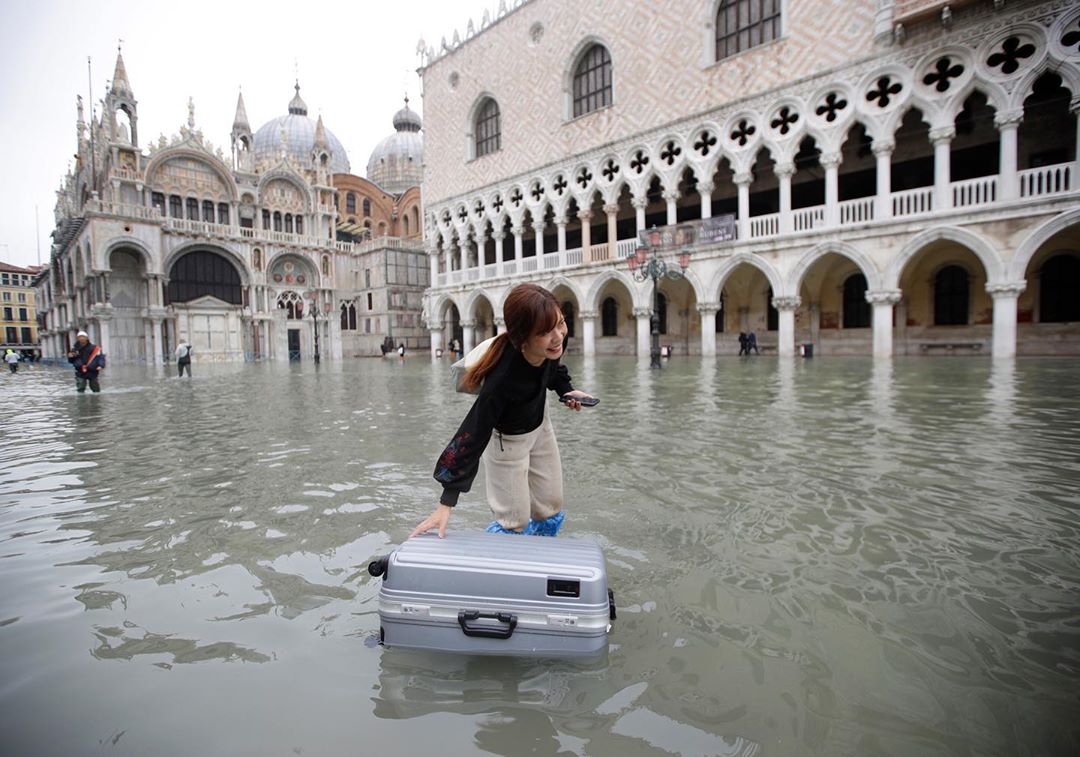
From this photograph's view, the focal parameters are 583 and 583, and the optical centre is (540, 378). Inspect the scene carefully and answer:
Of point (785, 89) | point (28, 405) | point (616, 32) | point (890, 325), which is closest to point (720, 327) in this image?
point (890, 325)

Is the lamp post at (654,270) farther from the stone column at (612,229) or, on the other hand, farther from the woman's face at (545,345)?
the woman's face at (545,345)

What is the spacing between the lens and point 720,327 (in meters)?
26.0

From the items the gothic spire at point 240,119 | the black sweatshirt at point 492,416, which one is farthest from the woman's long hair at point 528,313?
the gothic spire at point 240,119

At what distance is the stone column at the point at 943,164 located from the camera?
1683 cm

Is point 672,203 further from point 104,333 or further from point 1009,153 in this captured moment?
point 104,333

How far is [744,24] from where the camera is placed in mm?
21109

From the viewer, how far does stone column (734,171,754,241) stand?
20922 mm

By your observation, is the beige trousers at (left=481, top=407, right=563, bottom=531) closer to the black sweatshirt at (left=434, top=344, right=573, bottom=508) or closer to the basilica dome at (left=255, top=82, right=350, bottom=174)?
the black sweatshirt at (left=434, top=344, right=573, bottom=508)

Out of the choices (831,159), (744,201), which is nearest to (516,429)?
(831,159)

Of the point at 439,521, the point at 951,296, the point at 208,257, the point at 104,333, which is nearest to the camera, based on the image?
the point at 439,521

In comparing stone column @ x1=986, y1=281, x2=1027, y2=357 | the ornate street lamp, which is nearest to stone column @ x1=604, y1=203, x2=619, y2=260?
stone column @ x1=986, y1=281, x2=1027, y2=357

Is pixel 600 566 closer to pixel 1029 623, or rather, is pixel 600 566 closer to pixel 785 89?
pixel 1029 623

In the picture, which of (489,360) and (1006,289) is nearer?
(489,360)

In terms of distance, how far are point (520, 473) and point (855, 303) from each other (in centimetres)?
2318
